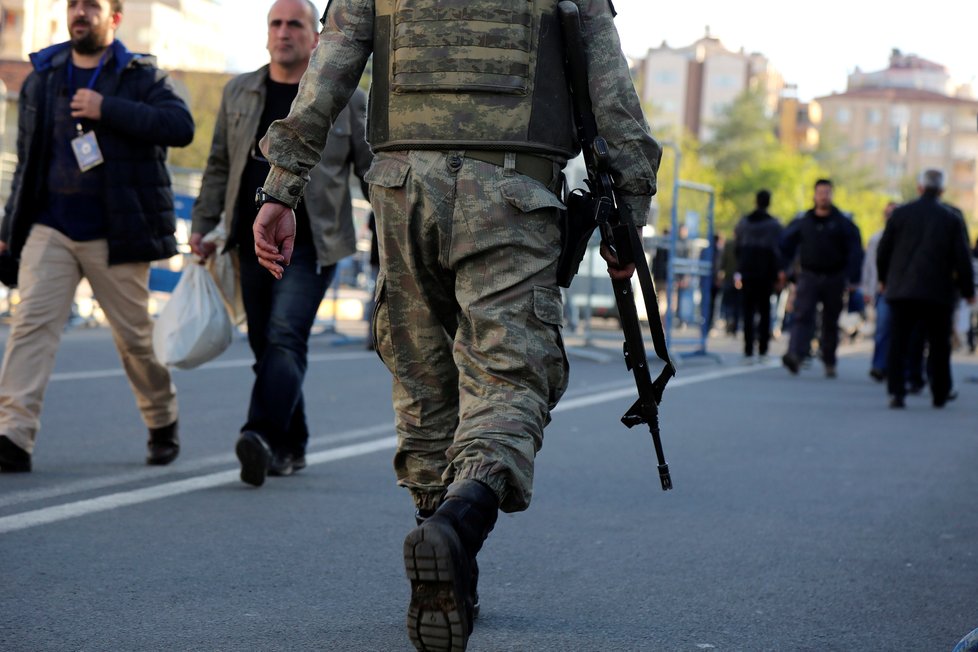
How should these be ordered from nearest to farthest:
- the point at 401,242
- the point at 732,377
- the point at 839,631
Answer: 1. the point at 401,242
2. the point at 839,631
3. the point at 732,377

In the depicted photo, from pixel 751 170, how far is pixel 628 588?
106021mm

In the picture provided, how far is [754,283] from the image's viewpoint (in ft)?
65.4

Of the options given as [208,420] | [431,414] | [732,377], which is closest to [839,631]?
[431,414]

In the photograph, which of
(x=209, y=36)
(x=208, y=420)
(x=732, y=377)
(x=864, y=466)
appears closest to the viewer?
(x=864, y=466)

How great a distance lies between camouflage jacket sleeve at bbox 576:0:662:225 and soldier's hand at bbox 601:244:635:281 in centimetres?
11

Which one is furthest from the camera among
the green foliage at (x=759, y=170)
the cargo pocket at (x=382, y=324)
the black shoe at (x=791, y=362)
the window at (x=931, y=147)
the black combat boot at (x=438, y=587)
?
the window at (x=931, y=147)

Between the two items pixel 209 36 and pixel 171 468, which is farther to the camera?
pixel 209 36

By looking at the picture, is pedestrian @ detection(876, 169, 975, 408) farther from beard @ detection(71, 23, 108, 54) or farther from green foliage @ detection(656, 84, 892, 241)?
green foliage @ detection(656, 84, 892, 241)

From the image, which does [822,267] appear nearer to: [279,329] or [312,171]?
[312,171]

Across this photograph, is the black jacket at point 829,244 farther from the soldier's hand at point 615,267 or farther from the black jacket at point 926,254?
the soldier's hand at point 615,267

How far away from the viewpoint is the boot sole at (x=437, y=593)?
3.57 m

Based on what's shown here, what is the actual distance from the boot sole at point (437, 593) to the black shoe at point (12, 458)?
3.76 m

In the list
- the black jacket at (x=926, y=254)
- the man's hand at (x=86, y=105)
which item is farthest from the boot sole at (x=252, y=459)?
the black jacket at (x=926, y=254)

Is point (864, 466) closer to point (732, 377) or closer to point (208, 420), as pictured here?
point (208, 420)
